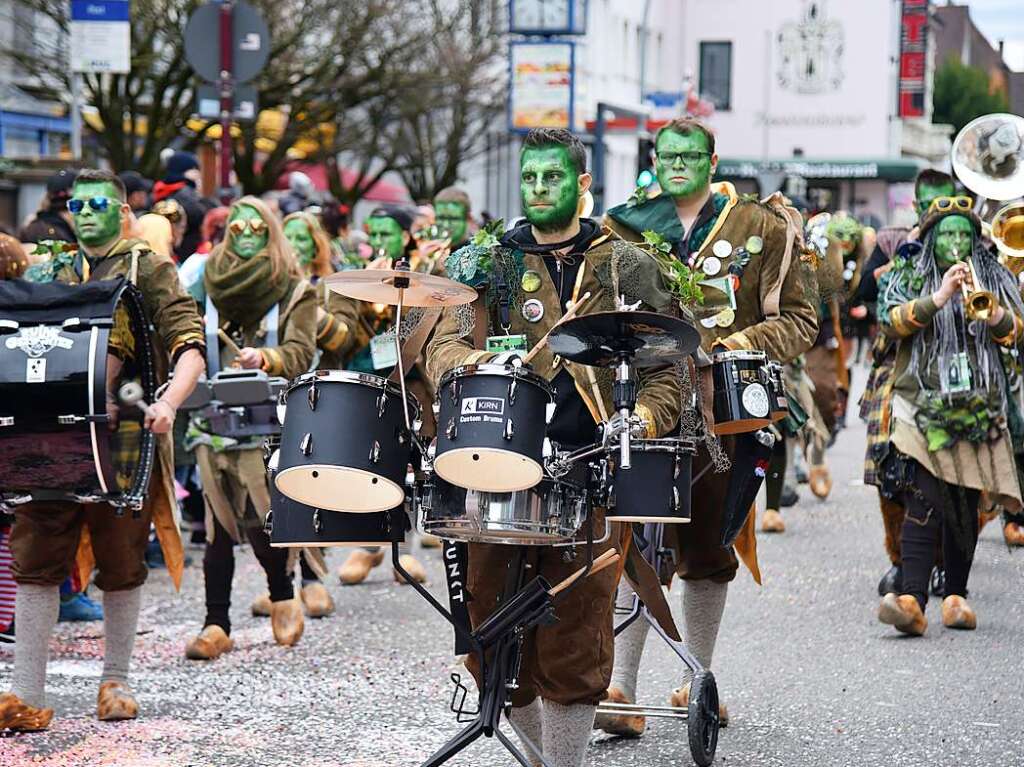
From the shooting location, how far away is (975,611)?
880 cm

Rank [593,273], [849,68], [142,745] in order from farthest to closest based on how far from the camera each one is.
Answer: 1. [849,68]
2. [142,745]
3. [593,273]

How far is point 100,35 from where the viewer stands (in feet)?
43.4

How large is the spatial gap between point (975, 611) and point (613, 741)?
122 inches

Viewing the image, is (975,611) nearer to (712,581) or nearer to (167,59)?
(712,581)

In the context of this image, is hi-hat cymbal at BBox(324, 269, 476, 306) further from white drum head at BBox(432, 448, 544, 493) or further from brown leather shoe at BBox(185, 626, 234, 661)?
A: brown leather shoe at BBox(185, 626, 234, 661)

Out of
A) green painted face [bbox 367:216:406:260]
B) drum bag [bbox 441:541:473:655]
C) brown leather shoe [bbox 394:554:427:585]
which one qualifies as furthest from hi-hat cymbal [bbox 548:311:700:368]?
green painted face [bbox 367:216:406:260]

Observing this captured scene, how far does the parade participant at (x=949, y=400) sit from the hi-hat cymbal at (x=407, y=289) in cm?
366

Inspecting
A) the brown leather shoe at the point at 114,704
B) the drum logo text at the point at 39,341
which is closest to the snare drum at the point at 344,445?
the drum logo text at the point at 39,341

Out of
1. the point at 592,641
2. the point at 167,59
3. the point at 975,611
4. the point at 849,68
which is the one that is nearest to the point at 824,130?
the point at 849,68

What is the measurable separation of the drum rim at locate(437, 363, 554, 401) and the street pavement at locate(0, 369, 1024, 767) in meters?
1.84

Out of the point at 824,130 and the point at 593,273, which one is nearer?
the point at 593,273

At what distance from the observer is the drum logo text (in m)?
6.11

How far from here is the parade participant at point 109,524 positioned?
6402 millimetres

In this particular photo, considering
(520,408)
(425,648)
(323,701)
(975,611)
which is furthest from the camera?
(975,611)
